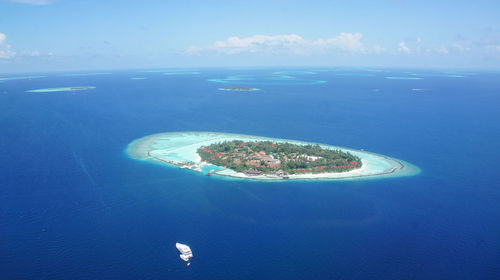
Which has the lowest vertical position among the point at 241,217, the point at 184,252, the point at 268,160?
the point at 184,252

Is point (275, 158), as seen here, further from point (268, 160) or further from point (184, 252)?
point (184, 252)

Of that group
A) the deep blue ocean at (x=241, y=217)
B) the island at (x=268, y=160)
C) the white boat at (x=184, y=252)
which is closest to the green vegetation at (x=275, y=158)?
the island at (x=268, y=160)

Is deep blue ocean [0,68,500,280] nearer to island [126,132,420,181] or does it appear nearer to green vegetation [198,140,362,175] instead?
island [126,132,420,181]

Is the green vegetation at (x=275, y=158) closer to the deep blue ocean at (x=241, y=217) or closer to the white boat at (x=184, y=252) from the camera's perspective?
the deep blue ocean at (x=241, y=217)

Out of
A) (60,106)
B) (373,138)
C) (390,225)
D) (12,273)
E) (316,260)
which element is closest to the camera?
(12,273)

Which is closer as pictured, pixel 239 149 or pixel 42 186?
pixel 42 186

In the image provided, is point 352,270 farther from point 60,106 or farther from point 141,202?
point 60,106

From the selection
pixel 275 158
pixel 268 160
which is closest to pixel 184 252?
pixel 268 160

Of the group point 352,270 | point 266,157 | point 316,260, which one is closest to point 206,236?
point 316,260
